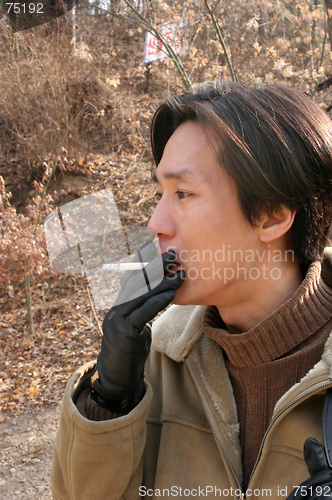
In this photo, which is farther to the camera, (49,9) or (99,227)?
(49,9)

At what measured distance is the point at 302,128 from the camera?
1580 mm

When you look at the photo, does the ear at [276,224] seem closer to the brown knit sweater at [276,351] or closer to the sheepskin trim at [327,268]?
the brown knit sweater at [276,351]

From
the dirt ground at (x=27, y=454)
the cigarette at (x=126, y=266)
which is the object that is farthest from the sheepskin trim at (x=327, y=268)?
the dirt ground at (x=27, y=454)

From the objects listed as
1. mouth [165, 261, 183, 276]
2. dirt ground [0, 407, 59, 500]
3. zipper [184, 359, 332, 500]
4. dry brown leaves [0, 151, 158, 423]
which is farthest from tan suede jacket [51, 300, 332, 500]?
dry brown leaves [0, 151, 158, 423]

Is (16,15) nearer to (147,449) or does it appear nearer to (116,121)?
(116,121)

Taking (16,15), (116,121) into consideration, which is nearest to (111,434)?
(116,121)

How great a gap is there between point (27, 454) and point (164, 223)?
3705mm

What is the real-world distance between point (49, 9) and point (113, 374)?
12.5 metres

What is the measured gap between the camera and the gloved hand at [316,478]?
104 cm

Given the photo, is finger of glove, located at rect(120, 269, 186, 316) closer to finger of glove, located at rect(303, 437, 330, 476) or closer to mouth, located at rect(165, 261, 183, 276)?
mouth, located at rect(165, 261, 183, 276)

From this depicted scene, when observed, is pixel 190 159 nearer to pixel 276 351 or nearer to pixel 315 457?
pixel 276 351

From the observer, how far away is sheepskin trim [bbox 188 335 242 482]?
1.57 meters

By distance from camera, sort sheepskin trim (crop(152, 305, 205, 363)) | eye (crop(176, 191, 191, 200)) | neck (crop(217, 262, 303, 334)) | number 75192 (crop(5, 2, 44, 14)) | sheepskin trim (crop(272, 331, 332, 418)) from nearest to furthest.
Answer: sheepskin trim (crop(272, 331, 332, 418)), eye (crop(176, 191, 191, 200)), neck (crop(217, 262, 303, 334)), sheepskin trim (crop(152, 305, 205, 363)), number 75192 (crop(5, 2, 44, 14))

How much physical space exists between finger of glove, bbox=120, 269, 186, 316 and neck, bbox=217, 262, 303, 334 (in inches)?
10.6
